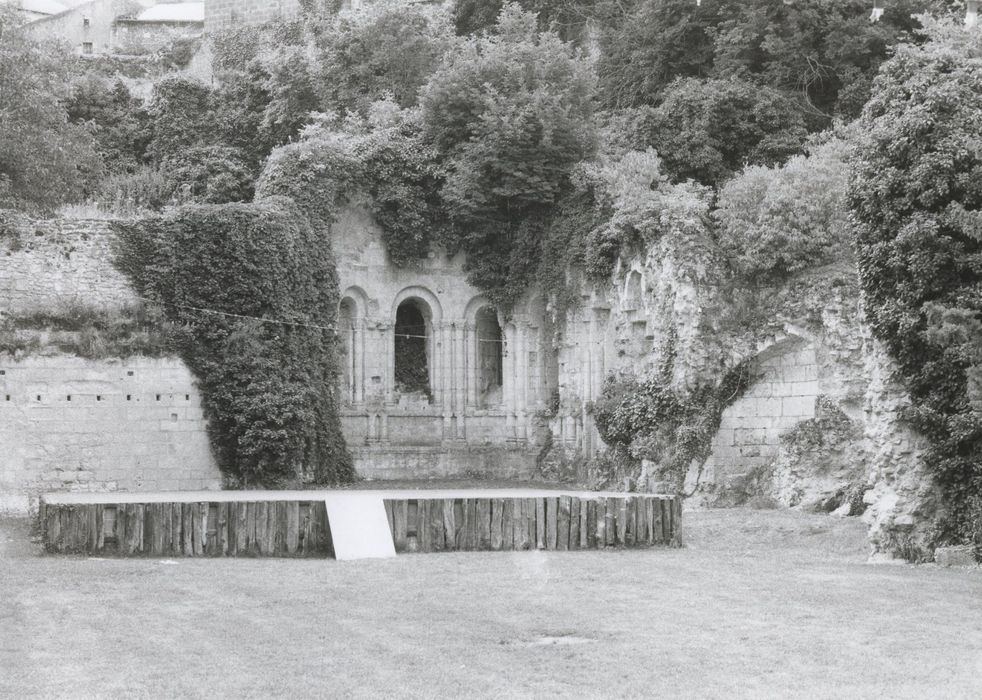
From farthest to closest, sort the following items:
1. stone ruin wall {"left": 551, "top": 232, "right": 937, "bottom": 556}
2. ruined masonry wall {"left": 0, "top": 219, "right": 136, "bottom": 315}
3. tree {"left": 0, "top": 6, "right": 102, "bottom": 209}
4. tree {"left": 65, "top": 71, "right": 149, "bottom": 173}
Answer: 1. tree {"left": 65, "top": 71, "right": 149, "bottom": 173}
2. tree {"left": 0, "top": 6, "right": 102, "bottom": 209}
3. ruined masonry wall {"left": 0, "top": 219, "right": 136, "bottom": 315}
4. stone ruin wall {"left": 551, "top": 232, "right": 937, "bottom": 556}

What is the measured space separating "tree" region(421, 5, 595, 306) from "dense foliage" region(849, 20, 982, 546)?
1624 cm

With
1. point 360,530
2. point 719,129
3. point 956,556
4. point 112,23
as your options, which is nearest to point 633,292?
point 719,129

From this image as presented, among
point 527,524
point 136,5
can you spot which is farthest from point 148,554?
point 136,5

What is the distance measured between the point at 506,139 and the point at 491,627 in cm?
2311

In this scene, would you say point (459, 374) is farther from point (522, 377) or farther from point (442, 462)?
point (442, 462)

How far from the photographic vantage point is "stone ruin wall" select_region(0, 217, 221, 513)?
28406mm

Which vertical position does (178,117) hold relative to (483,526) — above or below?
above

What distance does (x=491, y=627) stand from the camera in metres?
13.8

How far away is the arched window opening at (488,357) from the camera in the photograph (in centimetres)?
3894

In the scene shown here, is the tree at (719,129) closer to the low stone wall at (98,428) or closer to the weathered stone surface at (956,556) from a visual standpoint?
the low stone wall at (98,428)

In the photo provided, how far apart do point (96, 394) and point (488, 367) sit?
13.3 meters

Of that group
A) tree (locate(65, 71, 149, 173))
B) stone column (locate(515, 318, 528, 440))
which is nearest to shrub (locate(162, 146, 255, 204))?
tree (locate(65, 71, 149, 173))

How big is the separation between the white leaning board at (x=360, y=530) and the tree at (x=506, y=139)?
1616 centimetres

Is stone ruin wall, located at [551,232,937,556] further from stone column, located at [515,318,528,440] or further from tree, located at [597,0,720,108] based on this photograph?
tree, located at [597,0,720,108]
